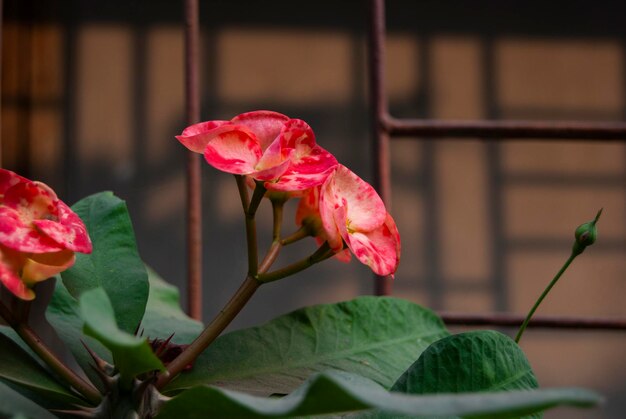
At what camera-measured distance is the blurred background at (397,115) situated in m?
3.05

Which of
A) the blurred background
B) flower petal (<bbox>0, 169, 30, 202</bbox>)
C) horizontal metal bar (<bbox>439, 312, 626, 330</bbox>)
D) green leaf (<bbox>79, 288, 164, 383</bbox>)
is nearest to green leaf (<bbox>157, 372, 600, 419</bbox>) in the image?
green leaf (<bbox>79, 288, 164, 383</bbox>)

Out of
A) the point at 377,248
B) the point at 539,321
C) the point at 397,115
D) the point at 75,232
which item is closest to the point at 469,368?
the point at 377,248

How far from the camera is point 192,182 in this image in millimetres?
644

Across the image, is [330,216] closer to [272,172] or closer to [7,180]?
[272,172]

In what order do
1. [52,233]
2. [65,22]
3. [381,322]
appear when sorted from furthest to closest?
[65,22]
[381,322]
[52,233]

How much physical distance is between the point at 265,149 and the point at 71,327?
0.47ft

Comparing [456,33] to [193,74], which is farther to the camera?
[456,33]

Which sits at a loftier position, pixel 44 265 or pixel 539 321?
pixel 44 265

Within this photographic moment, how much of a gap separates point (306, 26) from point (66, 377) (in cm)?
290

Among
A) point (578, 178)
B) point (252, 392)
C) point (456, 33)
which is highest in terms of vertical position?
point (456, 33)

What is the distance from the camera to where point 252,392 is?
36 cm

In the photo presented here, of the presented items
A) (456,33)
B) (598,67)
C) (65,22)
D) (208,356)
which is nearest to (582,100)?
(598,67)

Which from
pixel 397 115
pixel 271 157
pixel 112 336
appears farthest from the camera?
pixel 397 115

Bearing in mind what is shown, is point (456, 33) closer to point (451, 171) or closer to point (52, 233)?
point (451, 171)
